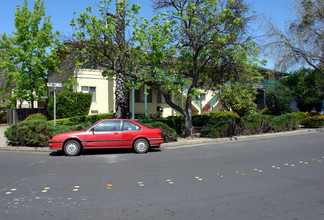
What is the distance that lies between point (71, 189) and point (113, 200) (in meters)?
1.18

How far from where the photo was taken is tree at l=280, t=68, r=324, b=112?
27.2 metres

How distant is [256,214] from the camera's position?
4.20m

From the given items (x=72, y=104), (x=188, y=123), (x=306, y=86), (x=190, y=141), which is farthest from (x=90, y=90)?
(x=306, y=86)

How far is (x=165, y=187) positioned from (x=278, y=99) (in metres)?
22.6

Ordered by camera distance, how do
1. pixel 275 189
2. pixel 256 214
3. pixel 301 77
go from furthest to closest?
1. pixel 301 77
2. pixel 275 189
3. pixel 256 214

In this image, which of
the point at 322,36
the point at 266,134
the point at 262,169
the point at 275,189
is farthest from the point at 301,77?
the point at 275,189

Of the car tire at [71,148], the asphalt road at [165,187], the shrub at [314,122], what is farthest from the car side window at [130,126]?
the shrub at [314,122]

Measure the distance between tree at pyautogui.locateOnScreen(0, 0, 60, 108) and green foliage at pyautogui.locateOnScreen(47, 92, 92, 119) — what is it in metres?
2.62

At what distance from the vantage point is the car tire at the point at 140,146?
10.3 meters

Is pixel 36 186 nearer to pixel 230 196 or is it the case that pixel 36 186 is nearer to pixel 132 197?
pixel 132 197

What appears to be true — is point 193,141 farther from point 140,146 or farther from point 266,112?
point 266,112

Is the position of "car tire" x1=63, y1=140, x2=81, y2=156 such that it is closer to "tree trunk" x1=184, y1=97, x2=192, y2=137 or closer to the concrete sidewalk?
the concrete sidewalk

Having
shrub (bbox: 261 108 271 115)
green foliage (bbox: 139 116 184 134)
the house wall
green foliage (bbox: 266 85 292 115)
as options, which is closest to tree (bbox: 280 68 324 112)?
green foliage (bbox: 266 85 292 115)

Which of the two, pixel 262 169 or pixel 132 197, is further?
pixel 262 169
